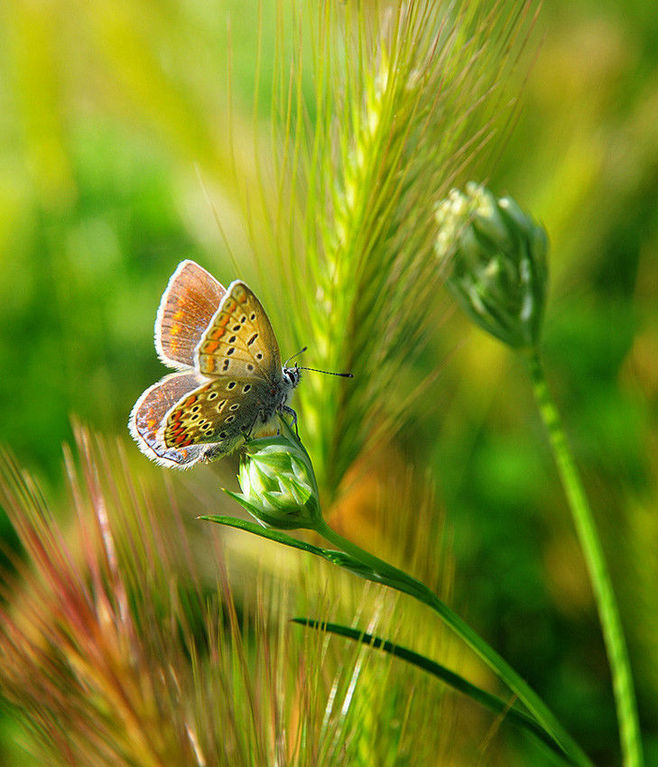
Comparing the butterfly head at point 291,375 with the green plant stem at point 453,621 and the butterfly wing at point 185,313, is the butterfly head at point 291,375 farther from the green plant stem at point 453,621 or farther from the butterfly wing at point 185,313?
the green plant stem at point 453,621

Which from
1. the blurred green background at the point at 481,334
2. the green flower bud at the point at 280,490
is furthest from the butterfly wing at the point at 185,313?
the blurred green background at the point at 481,334

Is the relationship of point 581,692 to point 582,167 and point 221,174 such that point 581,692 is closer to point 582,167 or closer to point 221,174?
point 582,167

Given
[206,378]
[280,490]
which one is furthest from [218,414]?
[280,490]

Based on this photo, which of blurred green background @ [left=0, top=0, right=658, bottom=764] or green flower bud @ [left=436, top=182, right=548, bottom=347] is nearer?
green flower bud @ [left=436, top=182, right=548, bottom=347]

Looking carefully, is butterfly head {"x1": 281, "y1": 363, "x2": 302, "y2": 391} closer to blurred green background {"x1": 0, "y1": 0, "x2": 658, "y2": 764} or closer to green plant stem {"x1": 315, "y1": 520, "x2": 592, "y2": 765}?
green plant stem {"x1": 315, "y1": 520, "x2": 592, "y2": 765}

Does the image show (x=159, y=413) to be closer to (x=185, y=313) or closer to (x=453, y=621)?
(x=185, y=313)

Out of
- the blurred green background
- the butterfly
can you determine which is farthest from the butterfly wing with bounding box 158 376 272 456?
the blurred green background
